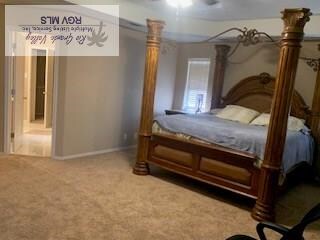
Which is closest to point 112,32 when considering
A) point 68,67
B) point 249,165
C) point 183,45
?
point 68,67

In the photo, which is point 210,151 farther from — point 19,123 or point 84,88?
point 19,123

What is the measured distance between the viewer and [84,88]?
4.79 meters

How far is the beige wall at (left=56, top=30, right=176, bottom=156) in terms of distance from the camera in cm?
461

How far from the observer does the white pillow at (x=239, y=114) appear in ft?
15.6

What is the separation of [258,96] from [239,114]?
674 mm

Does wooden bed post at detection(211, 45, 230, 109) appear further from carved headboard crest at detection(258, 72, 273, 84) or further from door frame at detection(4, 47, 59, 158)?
door frame at detection(4, 47, 59, 158)

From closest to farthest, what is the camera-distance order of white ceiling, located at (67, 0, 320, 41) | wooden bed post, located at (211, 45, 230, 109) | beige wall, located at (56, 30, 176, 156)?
white ceiling, located at (67, 0, 320, 41)
beige wall, located at (56, 30, 176, 156)
wooden bed post, located at (211, 45, 230, 109)

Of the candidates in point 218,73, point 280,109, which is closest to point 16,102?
point 218,73

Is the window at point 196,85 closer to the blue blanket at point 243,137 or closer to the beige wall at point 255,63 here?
the beige wall at point 255,63

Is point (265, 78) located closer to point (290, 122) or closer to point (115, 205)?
point (290, 122)

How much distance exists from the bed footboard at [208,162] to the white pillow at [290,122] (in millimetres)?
1331

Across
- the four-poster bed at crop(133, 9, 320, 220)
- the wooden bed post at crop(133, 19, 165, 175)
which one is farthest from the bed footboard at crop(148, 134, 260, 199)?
the wooden bed post at crop(133, 19, 165, 175)

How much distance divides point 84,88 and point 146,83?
1.23 m

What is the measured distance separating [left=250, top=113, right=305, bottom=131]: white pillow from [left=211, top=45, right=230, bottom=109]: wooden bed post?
3.81 feet
